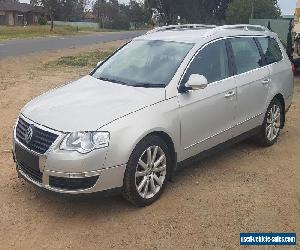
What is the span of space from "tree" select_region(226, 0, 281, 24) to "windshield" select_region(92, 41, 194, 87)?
4031cm

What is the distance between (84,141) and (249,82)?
105 inches

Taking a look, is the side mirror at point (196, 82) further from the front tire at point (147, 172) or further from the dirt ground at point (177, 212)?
the dirt ground at point (177, 212)

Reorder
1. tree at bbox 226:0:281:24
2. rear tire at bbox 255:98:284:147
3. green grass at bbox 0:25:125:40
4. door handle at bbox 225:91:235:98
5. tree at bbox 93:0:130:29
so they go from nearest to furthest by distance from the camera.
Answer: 1. door handle at bbox 225:91:235:98
2. rear tire at bbox 255:98:284:147
3. green grass at bbox 0:25:125:40
4. tree at bbox 226:0:281:24
5. tree at bbox 93:0:130:29

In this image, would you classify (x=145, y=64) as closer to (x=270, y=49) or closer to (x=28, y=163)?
(x=28, y=163)

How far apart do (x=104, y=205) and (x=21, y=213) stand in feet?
2.77

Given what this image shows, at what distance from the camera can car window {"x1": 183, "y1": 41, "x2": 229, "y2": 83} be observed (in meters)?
4.87

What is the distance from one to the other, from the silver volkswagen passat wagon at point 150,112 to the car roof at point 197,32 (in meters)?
0.02

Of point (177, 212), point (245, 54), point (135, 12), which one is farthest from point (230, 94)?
point (135, 12)

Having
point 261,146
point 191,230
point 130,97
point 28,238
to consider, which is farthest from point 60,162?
point 261,146

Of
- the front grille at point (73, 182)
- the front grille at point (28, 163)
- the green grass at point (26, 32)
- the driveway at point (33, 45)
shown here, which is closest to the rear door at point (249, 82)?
A: the front grille at point (73, 182)

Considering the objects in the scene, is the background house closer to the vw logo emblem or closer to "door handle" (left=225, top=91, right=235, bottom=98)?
"door handle" (left=225, top=91, right=235, bottom=98)

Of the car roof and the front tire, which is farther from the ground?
the car roof

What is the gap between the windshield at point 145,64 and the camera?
4.77 meters

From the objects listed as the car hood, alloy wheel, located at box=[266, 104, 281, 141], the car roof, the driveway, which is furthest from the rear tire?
the driveway
